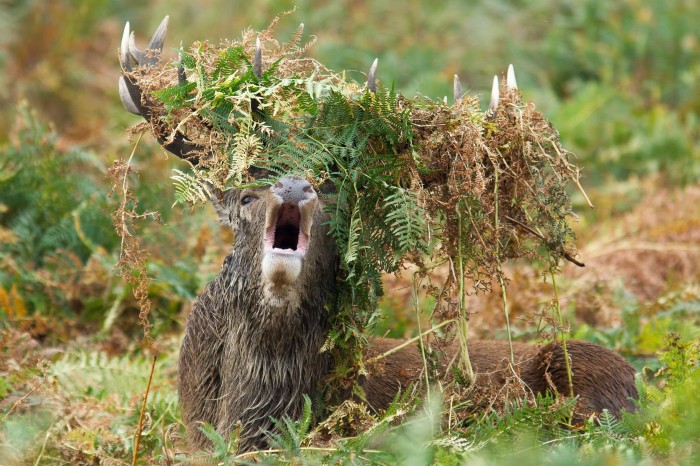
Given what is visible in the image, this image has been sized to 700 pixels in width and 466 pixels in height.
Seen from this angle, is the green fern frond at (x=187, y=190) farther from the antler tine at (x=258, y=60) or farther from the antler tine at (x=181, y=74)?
the antler tine at (x=258, y=60)

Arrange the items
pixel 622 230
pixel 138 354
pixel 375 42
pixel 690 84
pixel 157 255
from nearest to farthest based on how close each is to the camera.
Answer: pixel 138 354
pixel 157 255
pixel 622 230
pixel 690 84
pixel 375 42

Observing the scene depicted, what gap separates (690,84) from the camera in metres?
12.8

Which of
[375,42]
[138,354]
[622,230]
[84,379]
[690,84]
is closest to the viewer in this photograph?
[84,379]

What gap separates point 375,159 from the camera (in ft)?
17.6

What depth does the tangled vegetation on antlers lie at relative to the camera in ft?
17.4

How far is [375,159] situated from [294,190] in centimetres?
60

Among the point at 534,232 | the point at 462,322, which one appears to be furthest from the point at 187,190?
the point at 534,232

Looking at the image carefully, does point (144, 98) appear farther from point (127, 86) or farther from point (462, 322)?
point (462, 322)

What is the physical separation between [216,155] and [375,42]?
8.87 m

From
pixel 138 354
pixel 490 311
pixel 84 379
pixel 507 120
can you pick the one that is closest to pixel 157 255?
pixel 138 354

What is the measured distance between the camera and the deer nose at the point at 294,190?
4.94 meters

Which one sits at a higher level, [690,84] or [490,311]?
[690,84]

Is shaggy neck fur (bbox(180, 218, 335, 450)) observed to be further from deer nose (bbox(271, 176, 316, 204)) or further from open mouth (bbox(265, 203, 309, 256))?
deer nose (bbox(271, 176, 316, 204))

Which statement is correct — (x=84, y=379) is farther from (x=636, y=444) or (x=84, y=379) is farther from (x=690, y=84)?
(x=690, y=84)
